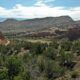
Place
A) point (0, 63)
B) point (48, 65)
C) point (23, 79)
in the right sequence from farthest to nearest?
point (0, 63)
point (48, 65)
point (23, 79)

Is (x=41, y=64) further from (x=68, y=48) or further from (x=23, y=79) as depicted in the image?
(x=68, y=48)

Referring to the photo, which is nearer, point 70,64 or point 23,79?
point 23,79

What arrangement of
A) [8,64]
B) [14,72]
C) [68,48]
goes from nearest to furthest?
[14,72]
[8,64]
[68,48]

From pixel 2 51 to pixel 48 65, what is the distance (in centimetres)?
4742

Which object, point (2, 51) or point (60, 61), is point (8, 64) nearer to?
point (60, 61)

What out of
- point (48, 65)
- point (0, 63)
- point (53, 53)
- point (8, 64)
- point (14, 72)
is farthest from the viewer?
point (53, 53)

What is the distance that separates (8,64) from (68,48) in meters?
49.9

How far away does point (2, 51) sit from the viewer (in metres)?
109

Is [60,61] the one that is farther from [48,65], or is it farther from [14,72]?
[14,72]

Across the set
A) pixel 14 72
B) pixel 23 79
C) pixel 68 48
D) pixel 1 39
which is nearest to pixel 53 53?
pixel 68 48

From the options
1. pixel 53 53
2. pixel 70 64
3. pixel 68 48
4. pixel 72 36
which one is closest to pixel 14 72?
pixel 70 64

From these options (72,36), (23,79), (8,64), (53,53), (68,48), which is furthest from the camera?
(72,36)

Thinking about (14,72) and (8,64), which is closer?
(14,72)

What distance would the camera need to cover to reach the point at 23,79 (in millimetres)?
46938
